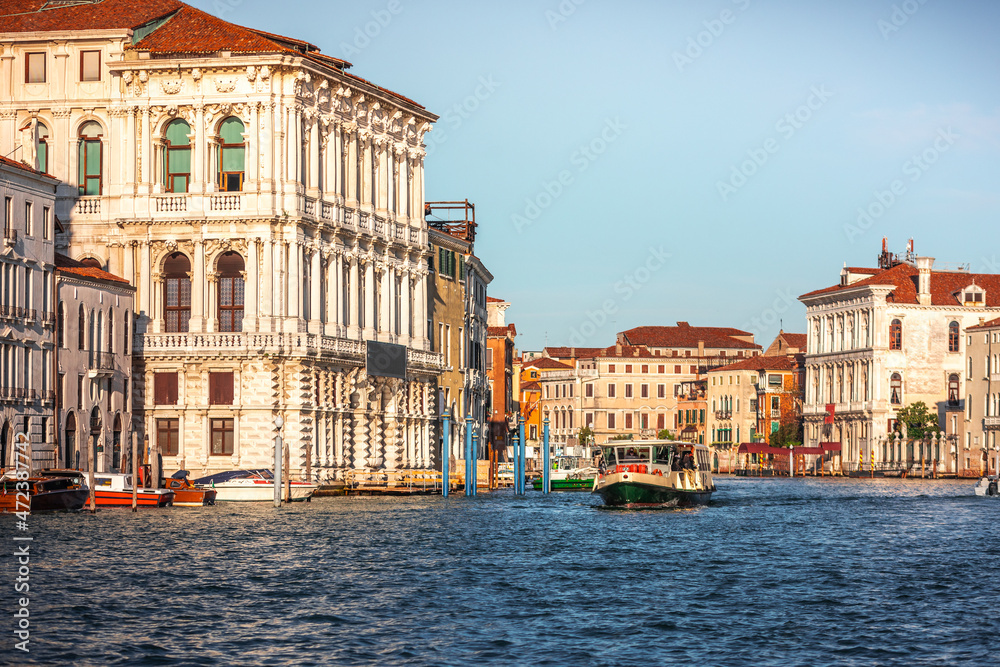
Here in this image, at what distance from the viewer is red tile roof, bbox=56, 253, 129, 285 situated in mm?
60406

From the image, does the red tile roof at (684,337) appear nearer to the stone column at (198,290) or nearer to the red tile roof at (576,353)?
the red tile roof at (576,353)

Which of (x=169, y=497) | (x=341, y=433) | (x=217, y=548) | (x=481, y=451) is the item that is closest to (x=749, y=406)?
(x=481, y=451)

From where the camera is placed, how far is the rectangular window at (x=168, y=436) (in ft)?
215

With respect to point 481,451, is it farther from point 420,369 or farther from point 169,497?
point 169,497

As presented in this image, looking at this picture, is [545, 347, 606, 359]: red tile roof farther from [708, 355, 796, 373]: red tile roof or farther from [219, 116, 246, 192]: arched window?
[219, 116, 246, 192]: arched window

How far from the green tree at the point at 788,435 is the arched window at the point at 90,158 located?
95.6 meters

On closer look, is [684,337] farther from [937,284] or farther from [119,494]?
[119,494]

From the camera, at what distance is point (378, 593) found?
32656 millimetres

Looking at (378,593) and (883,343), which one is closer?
(378,593)

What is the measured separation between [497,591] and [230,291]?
3518 cm

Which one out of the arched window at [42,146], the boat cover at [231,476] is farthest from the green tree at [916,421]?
the arched window at [42,146]

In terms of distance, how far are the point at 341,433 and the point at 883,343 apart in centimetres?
7660

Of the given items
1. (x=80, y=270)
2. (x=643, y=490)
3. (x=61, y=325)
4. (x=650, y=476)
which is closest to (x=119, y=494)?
(x=61, y=325)

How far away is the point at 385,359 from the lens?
237ft
